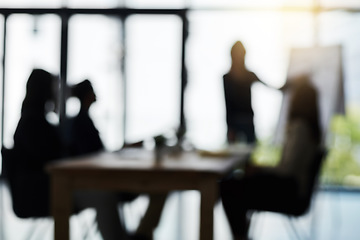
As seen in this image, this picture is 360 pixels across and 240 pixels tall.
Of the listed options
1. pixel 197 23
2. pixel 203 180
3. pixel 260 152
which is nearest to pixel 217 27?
pixel 197 23

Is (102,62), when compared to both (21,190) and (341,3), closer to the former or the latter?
(341,3)

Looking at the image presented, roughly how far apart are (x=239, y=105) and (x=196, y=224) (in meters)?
1.24

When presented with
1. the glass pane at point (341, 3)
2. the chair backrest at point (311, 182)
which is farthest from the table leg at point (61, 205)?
the glass pane at point (341, 3)

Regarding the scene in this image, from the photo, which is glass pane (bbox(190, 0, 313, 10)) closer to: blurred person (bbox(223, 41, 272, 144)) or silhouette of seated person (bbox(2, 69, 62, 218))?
blurred person (bbox(223, 41, 272, 144))

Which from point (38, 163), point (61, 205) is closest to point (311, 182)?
point (61, 205)

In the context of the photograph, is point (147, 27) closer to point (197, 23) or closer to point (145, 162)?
point (197, 23)

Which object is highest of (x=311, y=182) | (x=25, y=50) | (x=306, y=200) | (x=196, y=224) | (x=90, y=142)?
(x=25, y=50)

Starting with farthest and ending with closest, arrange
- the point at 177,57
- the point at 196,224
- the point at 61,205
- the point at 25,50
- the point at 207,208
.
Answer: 1. the point at 25,50
2. the point at 177,57
3. the point at 196,224
4. the point at 61,205
5. the point at 207,208

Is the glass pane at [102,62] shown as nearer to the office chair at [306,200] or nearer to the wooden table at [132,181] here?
the office chair at [306,200]

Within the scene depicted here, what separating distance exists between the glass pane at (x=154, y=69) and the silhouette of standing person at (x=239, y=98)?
1579 millimetres

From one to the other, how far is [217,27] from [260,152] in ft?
5.62

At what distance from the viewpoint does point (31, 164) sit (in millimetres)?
3062

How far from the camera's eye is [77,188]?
8.49ft

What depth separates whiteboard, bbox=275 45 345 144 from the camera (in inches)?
199
